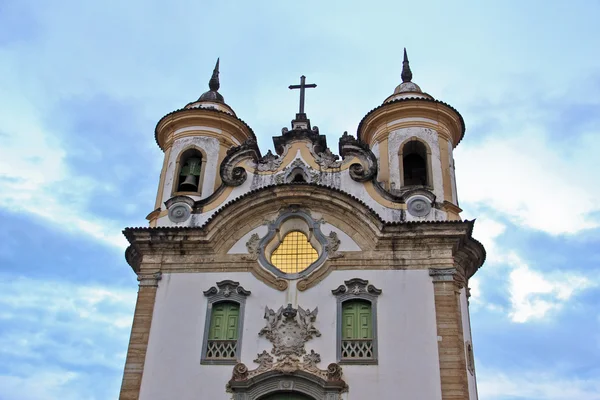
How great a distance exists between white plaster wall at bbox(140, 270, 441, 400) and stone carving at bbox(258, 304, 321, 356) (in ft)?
0.51

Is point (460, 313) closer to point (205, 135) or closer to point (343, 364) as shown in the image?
point (343, 364)

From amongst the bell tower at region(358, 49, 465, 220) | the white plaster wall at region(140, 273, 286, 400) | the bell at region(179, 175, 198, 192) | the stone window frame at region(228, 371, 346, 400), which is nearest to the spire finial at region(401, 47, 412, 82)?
the bell tower at region(358, 49, 465, 220)

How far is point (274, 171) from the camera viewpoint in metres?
17.5

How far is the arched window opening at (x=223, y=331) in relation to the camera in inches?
587

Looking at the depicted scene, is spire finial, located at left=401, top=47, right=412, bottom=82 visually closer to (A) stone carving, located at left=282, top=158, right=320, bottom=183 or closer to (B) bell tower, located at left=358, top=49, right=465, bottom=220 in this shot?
(B) bell tower, located at left=358, top=49, right=465, bottom=220

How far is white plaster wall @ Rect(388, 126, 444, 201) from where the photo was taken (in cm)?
1756

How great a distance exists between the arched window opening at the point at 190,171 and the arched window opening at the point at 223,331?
4.32 metres

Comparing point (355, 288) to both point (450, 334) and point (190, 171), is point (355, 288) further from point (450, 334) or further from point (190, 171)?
point (190, 171)

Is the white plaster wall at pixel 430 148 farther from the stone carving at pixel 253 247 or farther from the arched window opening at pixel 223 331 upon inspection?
the arched window opening at pixel 223 331

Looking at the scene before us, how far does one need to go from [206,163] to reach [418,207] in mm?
6466

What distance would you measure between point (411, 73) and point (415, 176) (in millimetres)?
4222

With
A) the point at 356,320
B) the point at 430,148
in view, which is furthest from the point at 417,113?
the point at 356,320

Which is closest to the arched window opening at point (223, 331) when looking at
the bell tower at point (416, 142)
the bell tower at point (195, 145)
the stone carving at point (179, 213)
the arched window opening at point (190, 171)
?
the stone carving at point (179, 213)

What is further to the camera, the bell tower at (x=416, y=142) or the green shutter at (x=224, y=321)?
the bell tower at (x=416, y=142)
